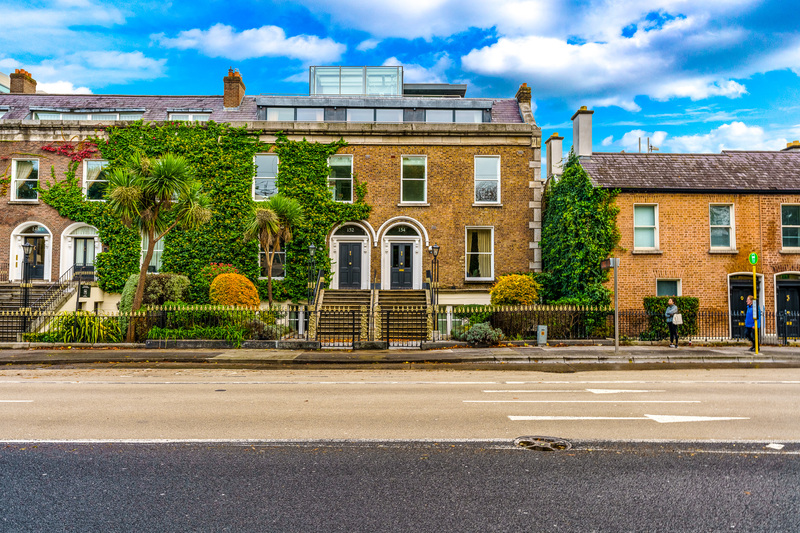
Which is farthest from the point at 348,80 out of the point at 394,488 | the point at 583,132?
the point at 394,488

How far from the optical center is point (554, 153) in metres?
25.9

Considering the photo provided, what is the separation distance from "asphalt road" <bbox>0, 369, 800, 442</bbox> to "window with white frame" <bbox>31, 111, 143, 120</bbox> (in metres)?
17.6

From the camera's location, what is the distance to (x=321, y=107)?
25719 mm

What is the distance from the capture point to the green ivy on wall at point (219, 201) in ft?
77.3

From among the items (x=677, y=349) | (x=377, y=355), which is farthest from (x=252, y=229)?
(x=677, y=349)

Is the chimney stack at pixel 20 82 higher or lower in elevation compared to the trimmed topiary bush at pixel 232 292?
higher

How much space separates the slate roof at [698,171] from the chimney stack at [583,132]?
1.24 ft

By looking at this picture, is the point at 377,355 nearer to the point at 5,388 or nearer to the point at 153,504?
the point at 5,388

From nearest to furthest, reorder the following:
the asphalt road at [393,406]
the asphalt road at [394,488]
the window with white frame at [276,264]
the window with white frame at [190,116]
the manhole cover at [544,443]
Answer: the asphalt road at [394,488] < the manhole cover at [544,443] < the asphalt road at [393,406] < the window with white frame at [276,264] < the window with white frame at [190,116]

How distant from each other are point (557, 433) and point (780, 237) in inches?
825

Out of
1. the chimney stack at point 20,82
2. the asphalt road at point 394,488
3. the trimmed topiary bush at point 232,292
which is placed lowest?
the asphalt road at point 394,488

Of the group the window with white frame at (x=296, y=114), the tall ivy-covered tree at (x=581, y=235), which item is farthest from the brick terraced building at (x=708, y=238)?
the window with white frame at (x=296, y=114)

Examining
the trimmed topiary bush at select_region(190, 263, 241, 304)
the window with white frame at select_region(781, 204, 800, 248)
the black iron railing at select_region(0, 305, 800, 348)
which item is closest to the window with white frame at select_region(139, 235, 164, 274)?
the trimmed topiary bush at select_region(190, 263, 241, 304)

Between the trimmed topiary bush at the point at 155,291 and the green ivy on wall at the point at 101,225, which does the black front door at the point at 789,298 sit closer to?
the trimmed topiary bush at the point at 155,291
